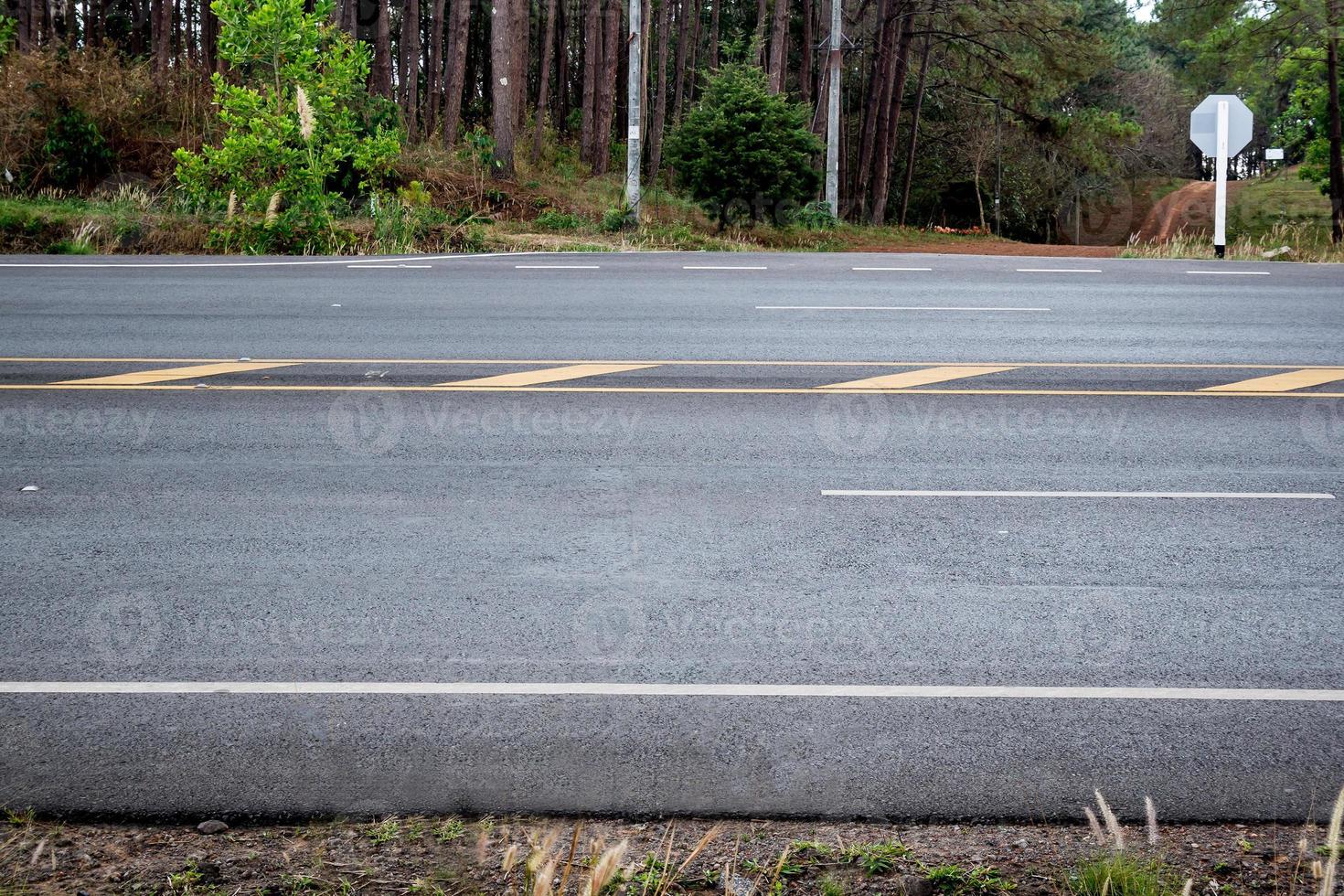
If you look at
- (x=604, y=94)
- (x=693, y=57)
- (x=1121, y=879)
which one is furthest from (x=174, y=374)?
(x=693, y=57)

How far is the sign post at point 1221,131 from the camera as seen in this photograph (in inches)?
901

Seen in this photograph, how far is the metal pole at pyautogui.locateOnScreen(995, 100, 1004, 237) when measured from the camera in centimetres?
5637

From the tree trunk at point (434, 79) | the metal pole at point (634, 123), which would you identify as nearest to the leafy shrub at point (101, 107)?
the metal pole at point (634, 123)

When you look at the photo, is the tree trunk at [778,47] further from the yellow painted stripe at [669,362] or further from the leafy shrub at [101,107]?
the yellow painted stripe at [669,362]

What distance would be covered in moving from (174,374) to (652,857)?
8806 mm

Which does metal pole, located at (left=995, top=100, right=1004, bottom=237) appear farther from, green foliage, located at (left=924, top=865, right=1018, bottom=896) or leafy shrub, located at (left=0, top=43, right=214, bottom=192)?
green foliage, located at (left=924, top=865, right=1018, bottom=896)

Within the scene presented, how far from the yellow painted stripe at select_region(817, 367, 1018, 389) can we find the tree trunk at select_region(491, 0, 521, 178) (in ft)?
73.2

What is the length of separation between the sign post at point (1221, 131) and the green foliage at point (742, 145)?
1004 cm

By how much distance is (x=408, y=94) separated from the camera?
156 ft

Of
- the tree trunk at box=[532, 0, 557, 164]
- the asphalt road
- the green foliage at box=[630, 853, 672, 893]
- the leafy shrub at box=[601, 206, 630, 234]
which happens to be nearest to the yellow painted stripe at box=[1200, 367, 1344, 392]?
the asphalt road

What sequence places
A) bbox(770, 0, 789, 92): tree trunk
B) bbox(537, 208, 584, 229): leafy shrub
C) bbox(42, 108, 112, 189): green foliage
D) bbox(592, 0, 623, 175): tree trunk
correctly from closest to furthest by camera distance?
bbox(42, 108, 112, 189): green foliage < bbox(537, 208, 584, 229): leafy shrub < bbox(770, 0, 789, 92): tree trunk < bbox(592, 0, 623, 175): tree trunk

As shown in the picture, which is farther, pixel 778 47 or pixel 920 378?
pixel 778 47

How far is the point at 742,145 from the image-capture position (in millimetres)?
31141

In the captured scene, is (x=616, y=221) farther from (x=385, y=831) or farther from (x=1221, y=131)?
(x=385, y=831)
